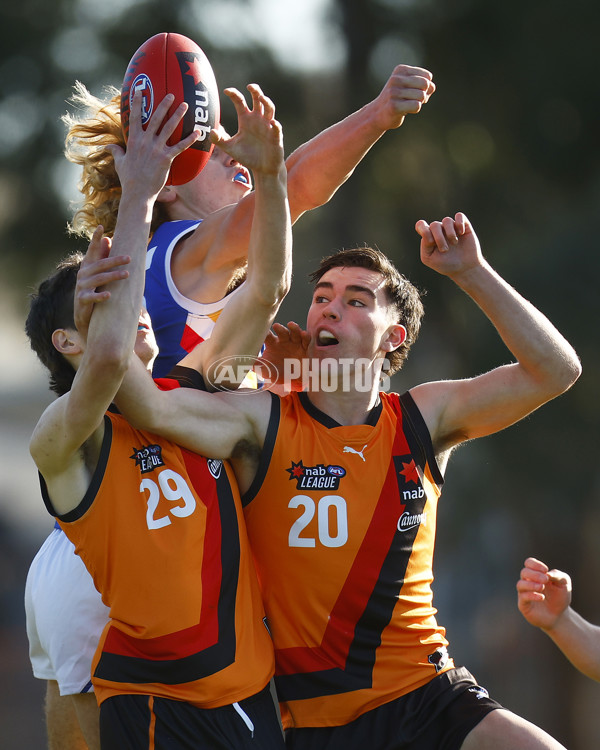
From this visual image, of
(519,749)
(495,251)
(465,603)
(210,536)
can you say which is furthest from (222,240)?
(465,603)

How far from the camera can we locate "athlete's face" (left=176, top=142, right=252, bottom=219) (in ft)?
16.6

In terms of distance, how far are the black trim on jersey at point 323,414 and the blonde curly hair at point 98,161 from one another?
55.8 inches

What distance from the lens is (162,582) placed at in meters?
3.61

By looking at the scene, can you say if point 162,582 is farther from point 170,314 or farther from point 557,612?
point 557,612

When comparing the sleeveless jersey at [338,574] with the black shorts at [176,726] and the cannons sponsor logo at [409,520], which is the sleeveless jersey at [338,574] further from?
the black shorts at [176,726]

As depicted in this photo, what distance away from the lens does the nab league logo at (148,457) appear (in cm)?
372

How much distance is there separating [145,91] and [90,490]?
1.66 m

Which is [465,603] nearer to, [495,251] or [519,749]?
[495,251]

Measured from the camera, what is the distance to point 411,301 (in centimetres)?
471

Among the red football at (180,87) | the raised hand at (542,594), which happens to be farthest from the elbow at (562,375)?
the red football at (180,87)

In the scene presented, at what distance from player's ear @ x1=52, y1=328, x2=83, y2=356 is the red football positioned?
910 millimetres

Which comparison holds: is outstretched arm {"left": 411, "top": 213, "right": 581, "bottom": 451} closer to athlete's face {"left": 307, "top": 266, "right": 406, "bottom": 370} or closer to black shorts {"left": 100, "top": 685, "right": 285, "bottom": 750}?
athlete's face {"left": 307, "top": 266, "right": 406, "bottom": 370}

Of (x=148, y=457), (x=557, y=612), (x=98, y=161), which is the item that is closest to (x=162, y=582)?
(x=148, y=457)

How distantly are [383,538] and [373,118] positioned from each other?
1.73m
